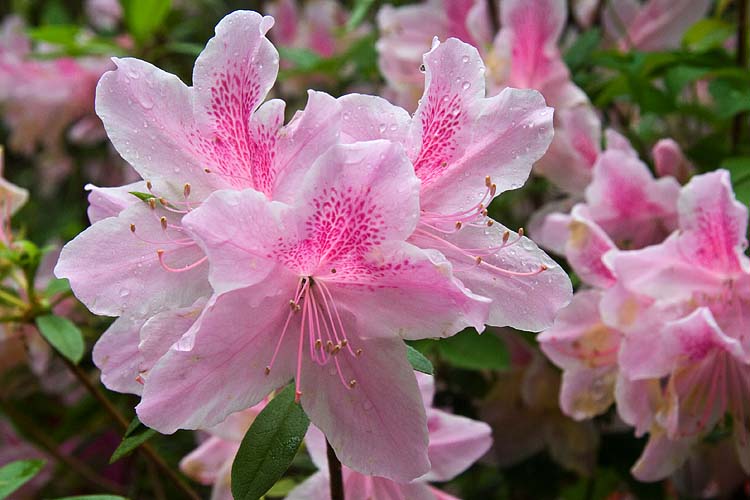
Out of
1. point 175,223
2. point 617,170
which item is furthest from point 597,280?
point 175,223

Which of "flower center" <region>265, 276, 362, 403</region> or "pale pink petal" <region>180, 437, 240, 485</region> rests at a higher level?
"flower center" <region>265, 276, 362, 403</region>

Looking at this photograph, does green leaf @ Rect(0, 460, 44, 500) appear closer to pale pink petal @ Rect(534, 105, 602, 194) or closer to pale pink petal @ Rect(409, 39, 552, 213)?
pale pink petal @ Rect(409, 39, 552, 213)

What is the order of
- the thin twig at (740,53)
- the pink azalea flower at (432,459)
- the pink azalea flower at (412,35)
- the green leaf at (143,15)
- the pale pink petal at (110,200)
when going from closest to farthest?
the pale pink petal at (110,200)
the pink azalea flower at (432,459)
the thin twig at (740,53)
the pink azalea flower at (412,35)
the green leaf at (143,15)

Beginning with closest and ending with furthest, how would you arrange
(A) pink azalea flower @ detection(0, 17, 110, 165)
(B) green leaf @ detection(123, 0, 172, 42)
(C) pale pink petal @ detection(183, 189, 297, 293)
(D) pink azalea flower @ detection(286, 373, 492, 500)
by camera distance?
(C) pale pink petal @ detection(183, 189, 297, 293)
(D) pink azalea flower @ detection(286, 373, 492, 500)
(B) green leaf @ detection(123, 0, 172, 42)
(A) pink azalea flower @ detection(0, 17, 110, 165)

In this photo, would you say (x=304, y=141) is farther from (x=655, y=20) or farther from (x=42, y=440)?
(x=655, y=20)

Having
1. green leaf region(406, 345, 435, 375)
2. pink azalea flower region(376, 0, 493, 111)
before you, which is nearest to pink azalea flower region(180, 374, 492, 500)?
green leaf region(406, 345, 435, 375)

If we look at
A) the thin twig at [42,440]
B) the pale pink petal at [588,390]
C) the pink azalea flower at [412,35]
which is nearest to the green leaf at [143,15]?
the pink azalea flower at [412,35]

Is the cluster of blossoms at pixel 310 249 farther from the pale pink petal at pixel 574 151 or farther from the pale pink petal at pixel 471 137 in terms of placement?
the pale pink petal at pixel 574 151

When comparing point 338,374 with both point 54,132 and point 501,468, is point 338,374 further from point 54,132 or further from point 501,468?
point 54,132
